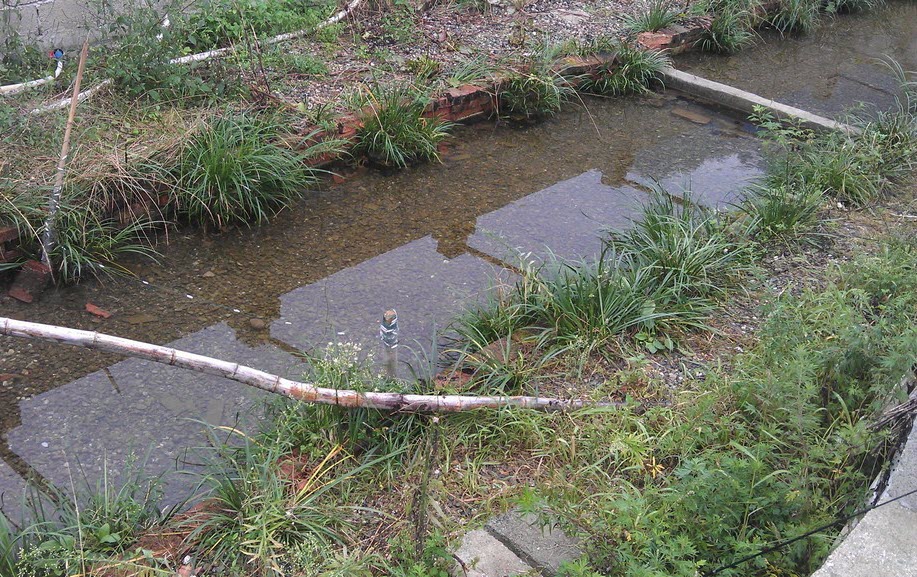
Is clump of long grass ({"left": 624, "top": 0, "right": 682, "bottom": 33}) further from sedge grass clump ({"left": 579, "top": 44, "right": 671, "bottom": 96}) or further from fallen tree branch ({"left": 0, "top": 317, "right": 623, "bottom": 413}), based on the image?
fallen tree branch ({"left": 0, "top": 317, "right": 623, "bottom": 413})

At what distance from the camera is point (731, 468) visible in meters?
2.73

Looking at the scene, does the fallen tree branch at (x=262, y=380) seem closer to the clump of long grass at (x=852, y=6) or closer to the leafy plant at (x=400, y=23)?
the leafy plant at (x=400, y=23)

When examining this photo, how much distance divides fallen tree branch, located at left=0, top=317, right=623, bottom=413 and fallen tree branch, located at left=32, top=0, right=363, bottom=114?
222 centimetres

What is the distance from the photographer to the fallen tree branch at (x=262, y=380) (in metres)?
3.19

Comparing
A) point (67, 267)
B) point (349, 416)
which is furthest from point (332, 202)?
point (349, 416)

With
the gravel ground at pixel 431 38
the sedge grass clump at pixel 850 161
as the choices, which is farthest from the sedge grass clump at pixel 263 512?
the sedge grass clump at pixel 850 161

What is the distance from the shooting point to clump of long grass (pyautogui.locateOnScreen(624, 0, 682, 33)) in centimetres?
780

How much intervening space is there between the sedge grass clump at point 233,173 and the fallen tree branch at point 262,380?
174cm

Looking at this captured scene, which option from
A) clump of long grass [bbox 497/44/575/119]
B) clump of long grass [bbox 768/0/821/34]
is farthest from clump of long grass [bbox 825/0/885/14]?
clump of long grass [bbox 497/44/575/119]

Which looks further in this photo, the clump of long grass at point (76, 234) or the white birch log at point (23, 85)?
the white birch log at point (23, 85)

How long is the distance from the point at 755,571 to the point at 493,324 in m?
1.79

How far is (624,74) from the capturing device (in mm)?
7195

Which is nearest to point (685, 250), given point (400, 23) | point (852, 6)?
point (400, 23)

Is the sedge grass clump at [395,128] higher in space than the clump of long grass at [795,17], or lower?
higher
